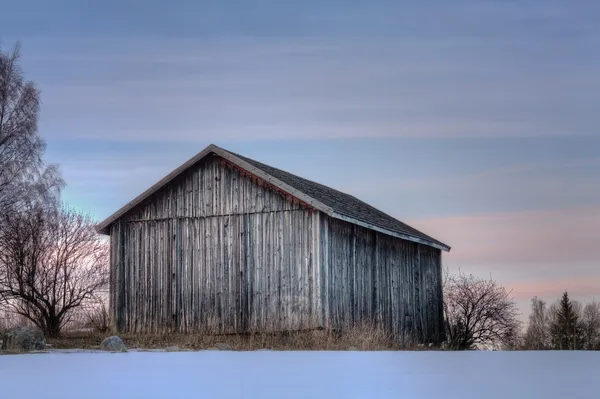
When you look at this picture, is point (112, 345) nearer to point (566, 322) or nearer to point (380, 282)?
point (380, 282)

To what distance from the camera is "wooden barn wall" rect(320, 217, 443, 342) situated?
25.2 meters

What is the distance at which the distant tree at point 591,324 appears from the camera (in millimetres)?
38131

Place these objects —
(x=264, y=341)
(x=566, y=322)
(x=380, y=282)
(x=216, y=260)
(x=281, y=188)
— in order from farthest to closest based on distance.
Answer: (x=566, y=322), (x=380, y=282), (x=216, y=260), (x=281, y=188), (x=264, y=341)

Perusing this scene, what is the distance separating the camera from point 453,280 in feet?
115

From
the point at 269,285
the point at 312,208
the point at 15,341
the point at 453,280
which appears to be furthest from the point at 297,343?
the point at 453,280

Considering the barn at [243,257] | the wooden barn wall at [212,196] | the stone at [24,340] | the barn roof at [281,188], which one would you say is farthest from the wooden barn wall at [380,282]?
the stone at [24,340]

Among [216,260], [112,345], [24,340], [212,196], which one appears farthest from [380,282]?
[24,340]

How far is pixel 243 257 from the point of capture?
2614cm

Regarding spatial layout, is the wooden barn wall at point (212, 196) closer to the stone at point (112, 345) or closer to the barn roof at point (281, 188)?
the barn roof at point (281, 188)

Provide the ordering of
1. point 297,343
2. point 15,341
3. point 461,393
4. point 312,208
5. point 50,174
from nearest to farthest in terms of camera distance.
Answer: point 461,393
point 15,341
point 297,343
point 312,208
point 50,174

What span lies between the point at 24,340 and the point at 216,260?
771 centimetres

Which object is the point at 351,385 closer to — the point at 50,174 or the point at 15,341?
the point at 15,341

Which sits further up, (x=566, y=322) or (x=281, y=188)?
(x=281, y=188)

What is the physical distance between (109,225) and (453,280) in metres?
15.5
